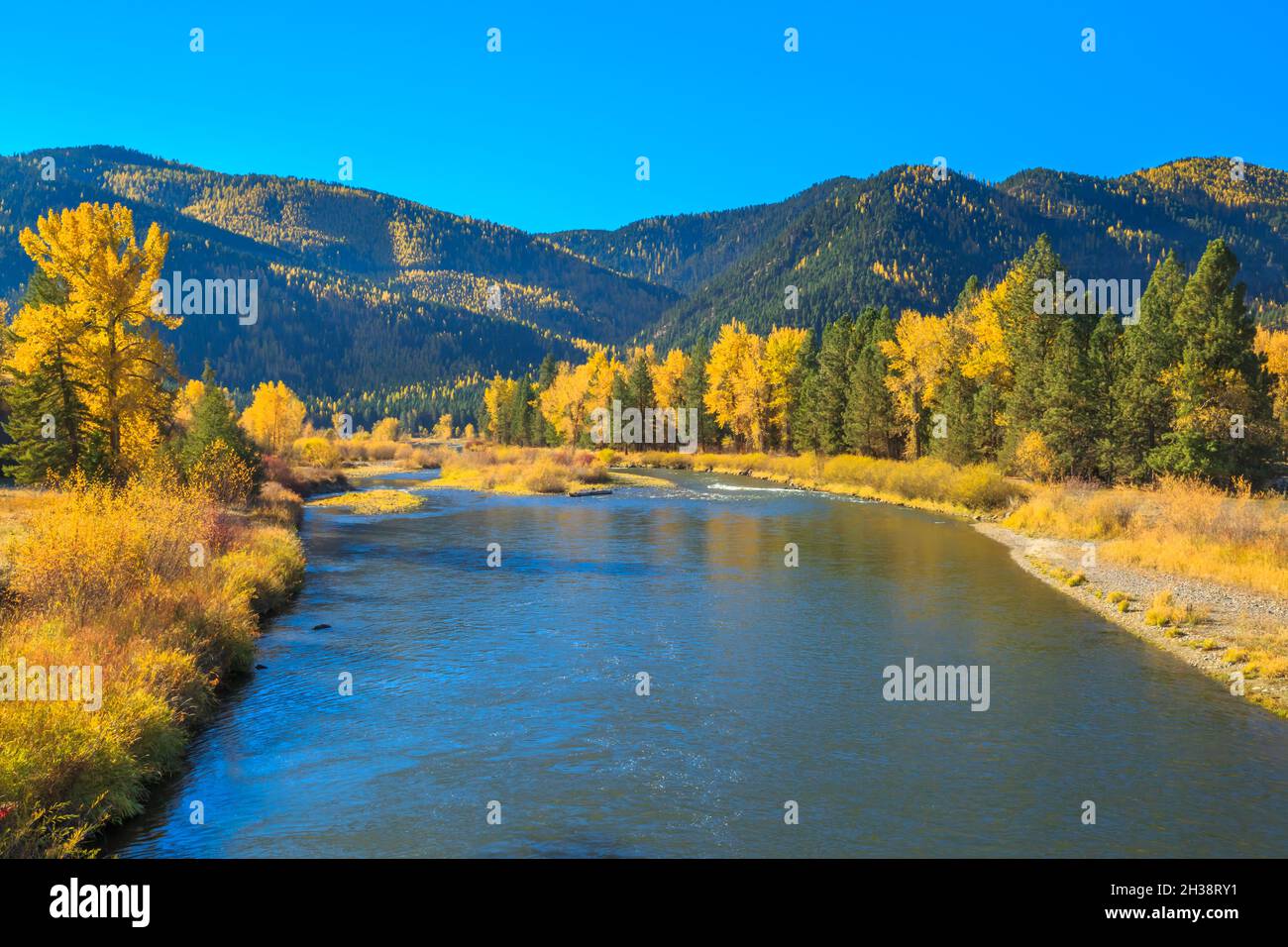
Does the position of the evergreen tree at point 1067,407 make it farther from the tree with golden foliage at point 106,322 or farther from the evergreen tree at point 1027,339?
the tree with golden foliage at point 106,322

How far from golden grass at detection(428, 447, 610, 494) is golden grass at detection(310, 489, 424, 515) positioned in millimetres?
13399

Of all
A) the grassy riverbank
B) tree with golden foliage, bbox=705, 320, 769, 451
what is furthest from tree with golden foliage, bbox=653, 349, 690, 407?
the grassy riverbank

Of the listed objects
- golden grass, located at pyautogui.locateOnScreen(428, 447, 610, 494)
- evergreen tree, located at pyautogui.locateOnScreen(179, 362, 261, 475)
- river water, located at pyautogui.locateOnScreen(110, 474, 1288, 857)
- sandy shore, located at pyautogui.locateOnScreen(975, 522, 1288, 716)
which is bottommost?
river water, located at pyautogui.locateOnScreen(110, 474, 1288, 857)

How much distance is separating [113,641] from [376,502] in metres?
47.2

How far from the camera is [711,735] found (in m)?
16.4

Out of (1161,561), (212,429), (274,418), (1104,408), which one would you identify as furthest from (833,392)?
(274,418)

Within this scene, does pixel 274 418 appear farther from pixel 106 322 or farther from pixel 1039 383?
pixel 1039 383

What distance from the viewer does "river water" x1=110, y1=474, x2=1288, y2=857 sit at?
1231cm

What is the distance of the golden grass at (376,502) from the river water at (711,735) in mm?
28813

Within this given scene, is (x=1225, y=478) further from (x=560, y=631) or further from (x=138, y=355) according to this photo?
(x=138, y=355)

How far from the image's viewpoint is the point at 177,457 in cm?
4116

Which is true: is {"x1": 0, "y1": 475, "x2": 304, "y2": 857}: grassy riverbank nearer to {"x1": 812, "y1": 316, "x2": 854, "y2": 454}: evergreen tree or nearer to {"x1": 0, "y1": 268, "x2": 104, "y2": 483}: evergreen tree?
{"x1": 0, "y1": 268, "x2": 104, "y2": 483}: evergreen tree

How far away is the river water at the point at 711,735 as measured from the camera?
1231 cm

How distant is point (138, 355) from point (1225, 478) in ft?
190
